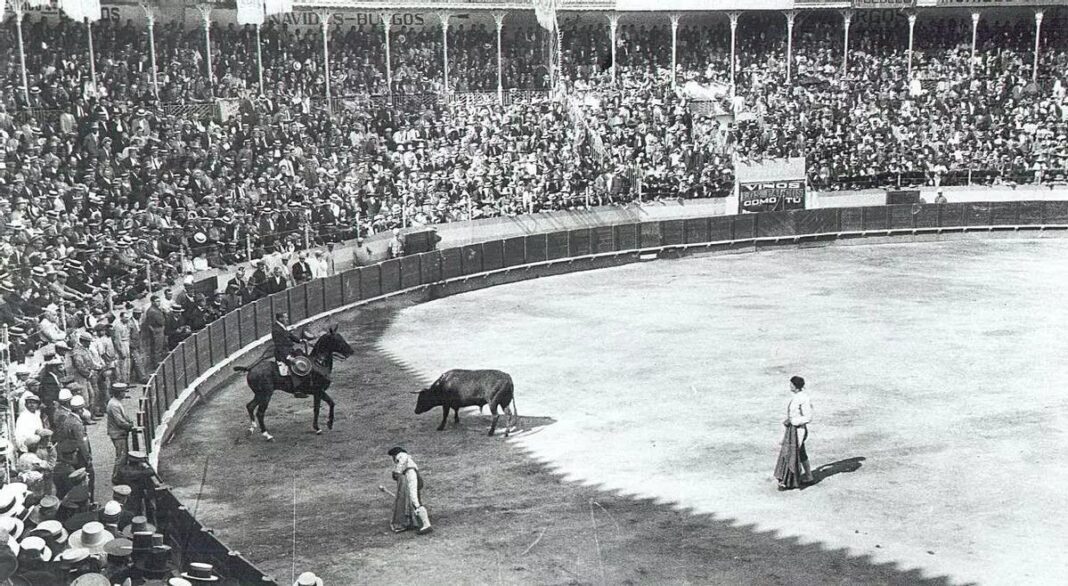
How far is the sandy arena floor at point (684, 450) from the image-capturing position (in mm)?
13742

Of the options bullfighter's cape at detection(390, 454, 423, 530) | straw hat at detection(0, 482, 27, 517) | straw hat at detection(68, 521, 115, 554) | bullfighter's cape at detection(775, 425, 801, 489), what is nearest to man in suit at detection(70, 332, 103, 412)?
bullfighter's cape at detection(390, 454, 423, 530)

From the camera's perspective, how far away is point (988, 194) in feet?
136

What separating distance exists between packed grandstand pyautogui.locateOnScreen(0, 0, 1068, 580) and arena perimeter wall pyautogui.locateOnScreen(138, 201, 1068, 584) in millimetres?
657

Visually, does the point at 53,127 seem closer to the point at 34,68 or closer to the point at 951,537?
the point at 34,68

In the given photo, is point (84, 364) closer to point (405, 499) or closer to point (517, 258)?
point (405, 499)

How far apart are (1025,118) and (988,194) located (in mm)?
4536

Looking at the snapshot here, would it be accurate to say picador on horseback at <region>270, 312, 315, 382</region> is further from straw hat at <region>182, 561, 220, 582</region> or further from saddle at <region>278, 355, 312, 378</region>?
straw hat at <region>182, 561, 220, 582</region>

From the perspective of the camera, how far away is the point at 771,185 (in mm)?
40156

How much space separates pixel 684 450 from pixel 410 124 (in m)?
22.8

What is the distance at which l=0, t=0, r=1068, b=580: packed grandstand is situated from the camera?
22375 millimetres

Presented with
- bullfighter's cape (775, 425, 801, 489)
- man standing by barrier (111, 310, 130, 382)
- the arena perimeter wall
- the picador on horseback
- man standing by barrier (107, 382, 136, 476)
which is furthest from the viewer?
the arena perimeter wall

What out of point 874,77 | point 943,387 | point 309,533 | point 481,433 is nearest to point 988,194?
point 874,77

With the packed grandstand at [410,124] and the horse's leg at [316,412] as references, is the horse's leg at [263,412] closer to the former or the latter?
the horse's leg at [316,412]

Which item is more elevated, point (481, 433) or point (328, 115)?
point (328, 115)
